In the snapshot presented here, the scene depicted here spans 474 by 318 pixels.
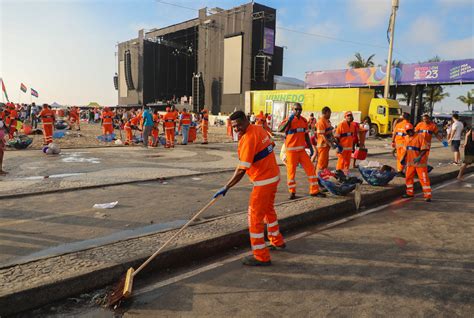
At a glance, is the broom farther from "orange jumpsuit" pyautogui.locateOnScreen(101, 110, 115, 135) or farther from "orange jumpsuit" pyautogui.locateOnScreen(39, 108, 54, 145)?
"orange jumpsuit" pyautogui.locateOnScreen(101, 110, 115, 135)

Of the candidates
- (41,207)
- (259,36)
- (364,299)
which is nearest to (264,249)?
(364,299)

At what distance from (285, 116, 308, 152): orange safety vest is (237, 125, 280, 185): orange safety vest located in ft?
9.12

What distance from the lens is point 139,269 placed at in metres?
3.56

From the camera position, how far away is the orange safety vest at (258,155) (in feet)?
13.0

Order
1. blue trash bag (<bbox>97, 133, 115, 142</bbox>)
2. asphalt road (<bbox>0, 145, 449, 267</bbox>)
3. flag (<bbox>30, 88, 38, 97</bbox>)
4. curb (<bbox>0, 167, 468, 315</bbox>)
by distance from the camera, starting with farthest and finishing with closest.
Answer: flag (<bbox>30, 88, 38, 97</bbox>)
blue trash bag (<bbox>97, 133, 115, 142</bbox>)
asphalt road (<bbox>0, 145, 449, 267</bbox>)
curb (<bbox>0, 167, 468, 315</bbox>)

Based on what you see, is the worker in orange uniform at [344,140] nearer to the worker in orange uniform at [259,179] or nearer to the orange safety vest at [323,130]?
the orange safety vest at [323,130]

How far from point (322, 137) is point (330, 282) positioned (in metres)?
4.60

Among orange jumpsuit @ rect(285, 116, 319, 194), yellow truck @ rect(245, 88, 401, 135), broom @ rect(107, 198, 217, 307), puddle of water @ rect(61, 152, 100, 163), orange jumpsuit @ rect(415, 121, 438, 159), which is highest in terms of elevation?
yellow truck @ rect(245, 88, 401, 135)

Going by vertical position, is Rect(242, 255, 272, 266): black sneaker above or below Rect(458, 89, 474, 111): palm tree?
below

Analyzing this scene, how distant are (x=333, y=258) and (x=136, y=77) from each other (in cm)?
5161

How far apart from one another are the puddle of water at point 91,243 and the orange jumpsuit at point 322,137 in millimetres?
3885

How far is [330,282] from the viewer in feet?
12.2

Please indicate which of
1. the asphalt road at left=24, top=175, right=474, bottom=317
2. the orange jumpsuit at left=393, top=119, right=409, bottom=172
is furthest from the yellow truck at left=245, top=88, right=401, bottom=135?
the asphalt road at left=24, top=175, right=474, bottom=317

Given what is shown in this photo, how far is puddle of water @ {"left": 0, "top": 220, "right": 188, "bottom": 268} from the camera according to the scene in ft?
12.9
